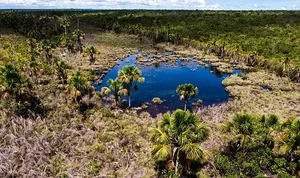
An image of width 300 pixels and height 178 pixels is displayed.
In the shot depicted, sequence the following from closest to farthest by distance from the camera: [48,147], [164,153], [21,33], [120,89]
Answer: [164,153], [48,147], [120,89], [21,33]

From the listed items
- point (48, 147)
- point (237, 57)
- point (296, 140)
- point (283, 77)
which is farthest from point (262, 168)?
point (237, 57)

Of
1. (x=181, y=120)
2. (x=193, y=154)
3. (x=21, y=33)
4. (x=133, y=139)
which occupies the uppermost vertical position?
(x=21, y=33)

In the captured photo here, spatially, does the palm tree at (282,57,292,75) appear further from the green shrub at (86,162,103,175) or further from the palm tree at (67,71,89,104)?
the green shrub at (86,162,103,175)

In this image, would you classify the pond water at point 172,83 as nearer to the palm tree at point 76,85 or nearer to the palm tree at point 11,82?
the palm tree at point 76,85

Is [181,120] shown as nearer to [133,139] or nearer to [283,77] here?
[133,139]

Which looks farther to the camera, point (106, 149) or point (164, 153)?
point (106, 149)

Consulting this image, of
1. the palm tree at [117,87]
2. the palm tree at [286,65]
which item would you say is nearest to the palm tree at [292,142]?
the palm tree at [117,87]

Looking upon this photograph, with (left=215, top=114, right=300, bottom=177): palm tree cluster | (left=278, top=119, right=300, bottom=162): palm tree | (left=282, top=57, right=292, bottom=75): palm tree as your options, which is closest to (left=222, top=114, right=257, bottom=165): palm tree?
(left=215, top=114, right=300, bottom=177): palm tree cluster
